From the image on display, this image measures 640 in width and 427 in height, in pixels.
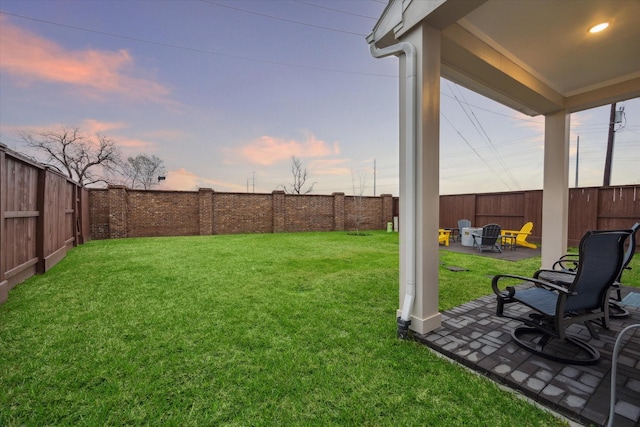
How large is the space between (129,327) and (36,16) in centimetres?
1038

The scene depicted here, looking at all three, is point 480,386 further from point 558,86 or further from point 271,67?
point 271,67

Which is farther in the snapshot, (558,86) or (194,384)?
(558,86)

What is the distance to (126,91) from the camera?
9.40 meters

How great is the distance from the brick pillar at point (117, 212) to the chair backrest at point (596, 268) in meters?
13.0

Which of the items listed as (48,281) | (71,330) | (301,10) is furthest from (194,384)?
(301,10)

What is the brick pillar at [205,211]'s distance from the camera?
454 inches

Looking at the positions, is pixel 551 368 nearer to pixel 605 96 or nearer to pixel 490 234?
pixel 605 96

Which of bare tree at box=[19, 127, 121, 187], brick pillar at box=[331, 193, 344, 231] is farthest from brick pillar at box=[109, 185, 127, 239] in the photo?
bare tree at box=[19, 127, 121, 187]

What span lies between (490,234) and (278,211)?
9.09 metres

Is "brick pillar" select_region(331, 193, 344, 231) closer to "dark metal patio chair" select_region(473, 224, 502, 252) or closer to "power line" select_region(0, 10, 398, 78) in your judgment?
"power line" select_region(0, 10, 398, 78)

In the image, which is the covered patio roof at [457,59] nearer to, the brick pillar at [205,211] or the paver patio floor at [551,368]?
the paver patio floor at [551,368]

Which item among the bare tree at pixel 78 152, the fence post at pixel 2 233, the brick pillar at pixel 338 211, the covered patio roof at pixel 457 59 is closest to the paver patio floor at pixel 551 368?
the covered patio roof at pixel 457 59

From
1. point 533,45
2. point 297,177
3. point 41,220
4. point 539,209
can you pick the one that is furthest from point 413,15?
point 297,177

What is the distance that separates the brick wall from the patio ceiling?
10.3m
